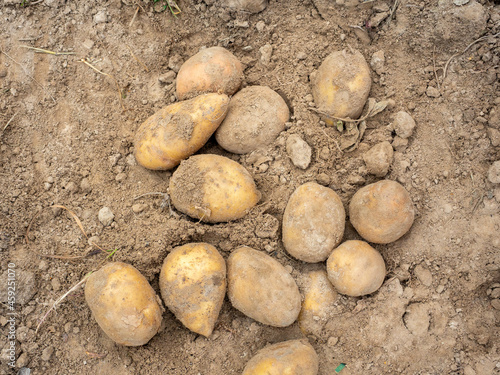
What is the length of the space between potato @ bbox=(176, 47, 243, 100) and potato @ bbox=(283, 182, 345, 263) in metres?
0.87

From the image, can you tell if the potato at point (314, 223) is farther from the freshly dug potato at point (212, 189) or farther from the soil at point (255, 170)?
the freshly dug potato at point (212, 189)

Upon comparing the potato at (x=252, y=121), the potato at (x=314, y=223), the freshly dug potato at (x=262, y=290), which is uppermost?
the potato at (x=252, y=121)

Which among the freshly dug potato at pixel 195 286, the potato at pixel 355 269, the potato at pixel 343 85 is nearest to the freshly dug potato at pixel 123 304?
the freshly dug potato at pixel 195 286

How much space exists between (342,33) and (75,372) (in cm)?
268

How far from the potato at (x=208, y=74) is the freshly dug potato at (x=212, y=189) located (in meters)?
0.47

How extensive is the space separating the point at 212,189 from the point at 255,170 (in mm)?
375

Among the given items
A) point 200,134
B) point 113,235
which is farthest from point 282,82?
point 113,235

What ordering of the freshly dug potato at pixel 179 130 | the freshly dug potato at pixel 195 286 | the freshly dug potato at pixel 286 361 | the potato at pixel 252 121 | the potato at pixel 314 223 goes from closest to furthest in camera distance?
the freshly dug potato at pixel 286 361, the freshly dug potato at pixel 195 286, the potato at pixel 314 223, the freshly dug potato at pixel 179 130, the potato at pixel 252 121

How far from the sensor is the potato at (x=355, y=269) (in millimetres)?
2359

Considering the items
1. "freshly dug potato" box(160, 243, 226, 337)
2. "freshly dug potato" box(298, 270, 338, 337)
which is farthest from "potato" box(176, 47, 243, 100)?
"freshly dug potato" box(298, 270, 338, 337)

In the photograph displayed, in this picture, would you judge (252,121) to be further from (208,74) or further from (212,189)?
(212,189)

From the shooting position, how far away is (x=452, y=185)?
2.52m

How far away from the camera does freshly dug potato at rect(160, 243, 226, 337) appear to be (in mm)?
2324

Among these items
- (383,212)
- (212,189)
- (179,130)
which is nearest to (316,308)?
(383,212)
